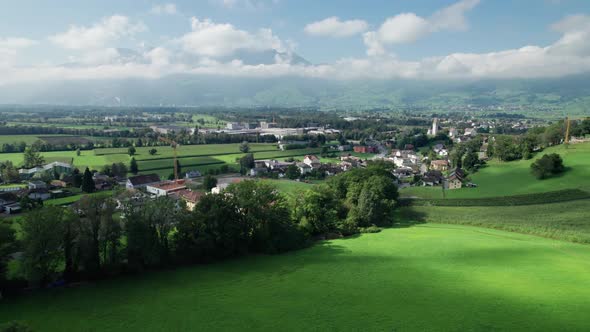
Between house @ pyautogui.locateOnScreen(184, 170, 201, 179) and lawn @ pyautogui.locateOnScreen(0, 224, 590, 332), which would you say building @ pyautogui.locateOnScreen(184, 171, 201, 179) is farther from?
lawn @ pyautogui.locateOnScreen(0, 224, 590, 332)

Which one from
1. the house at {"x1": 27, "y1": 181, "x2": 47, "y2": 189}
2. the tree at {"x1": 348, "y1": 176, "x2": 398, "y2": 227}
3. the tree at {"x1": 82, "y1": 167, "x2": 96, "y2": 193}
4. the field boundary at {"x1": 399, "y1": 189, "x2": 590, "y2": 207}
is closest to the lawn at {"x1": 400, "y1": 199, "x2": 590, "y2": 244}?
the field boundary at {"x1": 399, "y1": 189, "x2": 590, "y2": 207}

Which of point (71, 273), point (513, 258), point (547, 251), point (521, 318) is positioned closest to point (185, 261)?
point (71, 273)

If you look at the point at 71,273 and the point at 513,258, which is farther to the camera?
the point at 513,258

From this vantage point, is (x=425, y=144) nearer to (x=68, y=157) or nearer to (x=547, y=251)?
(x=547, y=251)

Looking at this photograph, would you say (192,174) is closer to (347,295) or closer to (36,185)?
(36,185)

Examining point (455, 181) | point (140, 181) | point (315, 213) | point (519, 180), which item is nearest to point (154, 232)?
point (315, 213)

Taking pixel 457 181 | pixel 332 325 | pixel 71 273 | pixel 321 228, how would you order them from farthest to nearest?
pixel 457 181 → pixel 321 228 → pixel 71 273 → pixel 332 325

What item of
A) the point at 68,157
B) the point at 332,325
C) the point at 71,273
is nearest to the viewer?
the point at 332,325
